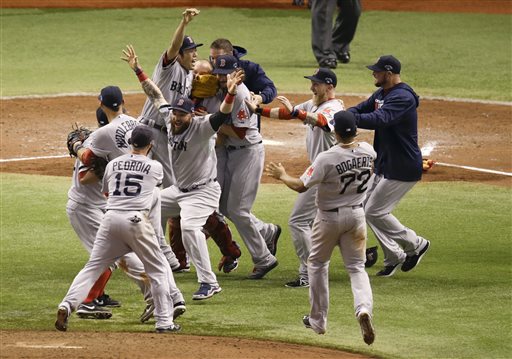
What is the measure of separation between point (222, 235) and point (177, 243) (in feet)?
1.84

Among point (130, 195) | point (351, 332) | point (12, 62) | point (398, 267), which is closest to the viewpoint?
point (130, 195)

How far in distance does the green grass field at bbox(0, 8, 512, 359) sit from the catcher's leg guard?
23 centimetres

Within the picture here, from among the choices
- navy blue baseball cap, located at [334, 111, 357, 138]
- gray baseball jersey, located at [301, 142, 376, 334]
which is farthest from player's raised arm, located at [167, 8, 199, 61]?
gray baseball jersey, located at [301, 142, 376, 334]

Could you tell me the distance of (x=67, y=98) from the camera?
795 inches

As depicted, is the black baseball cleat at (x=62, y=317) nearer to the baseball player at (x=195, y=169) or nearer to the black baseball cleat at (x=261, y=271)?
the baseball player at (x=195, y=169)

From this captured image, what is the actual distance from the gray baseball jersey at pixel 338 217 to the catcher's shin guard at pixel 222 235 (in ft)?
6.93

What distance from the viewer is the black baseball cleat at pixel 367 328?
860 cm

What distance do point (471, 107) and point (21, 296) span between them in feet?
36.4

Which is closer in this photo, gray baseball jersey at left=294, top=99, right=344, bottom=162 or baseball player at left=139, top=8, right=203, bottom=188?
gray baseball jersey at left=294, top=99, right=344, bottom=162

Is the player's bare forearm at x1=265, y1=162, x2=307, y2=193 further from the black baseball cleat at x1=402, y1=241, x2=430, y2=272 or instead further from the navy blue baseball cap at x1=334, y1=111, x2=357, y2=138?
the black baseball cleat at x1=402, y1=241, x2=430, y2=272

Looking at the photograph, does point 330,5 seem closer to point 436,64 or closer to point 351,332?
point 436,64

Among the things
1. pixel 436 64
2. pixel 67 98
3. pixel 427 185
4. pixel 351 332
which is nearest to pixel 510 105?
pixel 436 64

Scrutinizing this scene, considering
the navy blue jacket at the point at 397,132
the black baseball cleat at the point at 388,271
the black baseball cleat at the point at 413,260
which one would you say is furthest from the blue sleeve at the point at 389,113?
the black baseball cleat at the point at 388,271

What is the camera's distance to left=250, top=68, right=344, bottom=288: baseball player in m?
10.1
